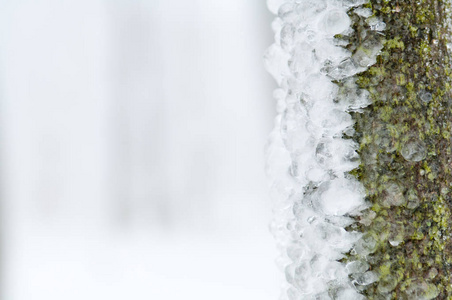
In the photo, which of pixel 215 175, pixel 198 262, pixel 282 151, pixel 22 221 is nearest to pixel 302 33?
pixel 282 151

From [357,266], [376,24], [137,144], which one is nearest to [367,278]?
[357,266]

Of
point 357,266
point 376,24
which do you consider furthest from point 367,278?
point 376,24

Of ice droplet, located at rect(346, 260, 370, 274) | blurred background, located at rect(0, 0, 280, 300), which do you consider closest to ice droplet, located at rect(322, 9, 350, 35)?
ice droplet, located at rect(346, 260, 370, 274)

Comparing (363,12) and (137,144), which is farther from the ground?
(363,12)

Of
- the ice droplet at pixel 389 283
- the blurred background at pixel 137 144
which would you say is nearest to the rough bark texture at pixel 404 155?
the ice droplet at pixel 389 283

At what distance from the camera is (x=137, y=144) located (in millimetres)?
1671

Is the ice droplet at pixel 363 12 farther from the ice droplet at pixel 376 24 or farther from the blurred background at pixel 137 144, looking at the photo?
the blurred background at pixel 137 144

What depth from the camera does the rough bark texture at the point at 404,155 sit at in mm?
240

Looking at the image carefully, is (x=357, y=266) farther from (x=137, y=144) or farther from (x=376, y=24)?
(x=137, y=144)

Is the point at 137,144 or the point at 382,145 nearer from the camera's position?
the point at 382,145

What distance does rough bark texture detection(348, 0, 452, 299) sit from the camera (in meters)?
0.24

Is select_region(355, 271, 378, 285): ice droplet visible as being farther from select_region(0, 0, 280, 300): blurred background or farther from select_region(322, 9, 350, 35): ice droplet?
select_region(0, 0, 280, 300): blurred background

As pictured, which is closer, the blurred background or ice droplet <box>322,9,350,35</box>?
ice droplet <box>322,9,350,35</box>

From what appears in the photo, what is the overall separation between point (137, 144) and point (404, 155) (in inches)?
58.0
